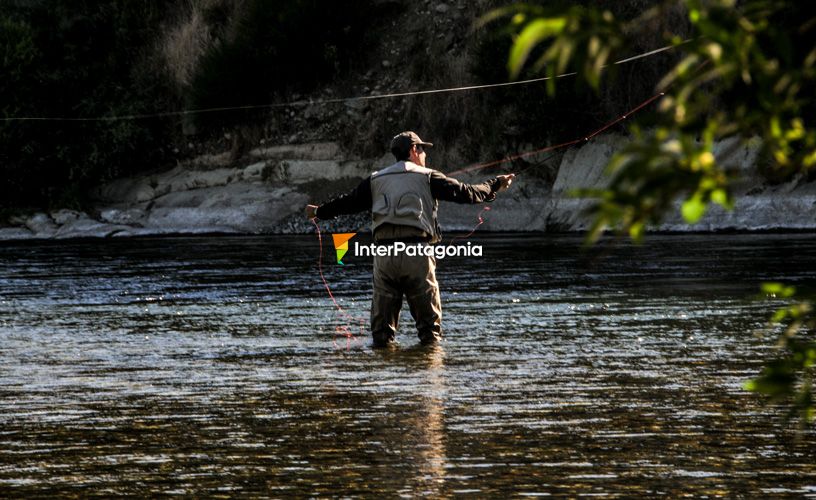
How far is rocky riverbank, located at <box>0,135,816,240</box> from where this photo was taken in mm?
25203

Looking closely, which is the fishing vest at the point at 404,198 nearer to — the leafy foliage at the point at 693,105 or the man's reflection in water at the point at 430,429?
the man's reflection in water at the point at 430,429

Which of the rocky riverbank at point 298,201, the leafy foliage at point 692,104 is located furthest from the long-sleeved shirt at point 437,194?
the rocky riverbank at point 298,201

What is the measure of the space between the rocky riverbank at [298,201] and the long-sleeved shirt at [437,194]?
13281 millimetres

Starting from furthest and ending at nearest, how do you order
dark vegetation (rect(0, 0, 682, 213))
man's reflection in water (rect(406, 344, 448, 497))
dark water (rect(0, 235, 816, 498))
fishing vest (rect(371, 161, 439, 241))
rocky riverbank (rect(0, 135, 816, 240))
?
dark vegetation (rect(0, 0, 682, 213)) < rocky riverbank (rect(0, 135, 816, 240)) < fishing vest (rect(371, 161, 439, 241)) < dark water (rect(0, 235, 816, 498)) < man's reflection in water (rect(406, 344, 448, 497))

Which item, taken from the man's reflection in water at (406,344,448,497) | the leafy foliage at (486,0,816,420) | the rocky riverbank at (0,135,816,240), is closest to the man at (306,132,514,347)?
the man's reflection in water at (406,344,448,497)

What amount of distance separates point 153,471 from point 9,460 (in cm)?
78

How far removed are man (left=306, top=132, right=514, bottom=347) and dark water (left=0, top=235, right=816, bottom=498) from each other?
388 mm

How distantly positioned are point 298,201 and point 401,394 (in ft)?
68.6

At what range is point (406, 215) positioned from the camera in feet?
34.6

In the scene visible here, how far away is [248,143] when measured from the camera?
32.8 m

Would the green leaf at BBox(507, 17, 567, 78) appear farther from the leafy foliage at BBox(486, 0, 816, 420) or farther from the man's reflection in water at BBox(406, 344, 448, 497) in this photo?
the man's reflection in water at BBox(406, 344, 448, 497)

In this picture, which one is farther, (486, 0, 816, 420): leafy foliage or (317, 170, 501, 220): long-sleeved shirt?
(317, 170, 501, 220): long-sleeved shirt

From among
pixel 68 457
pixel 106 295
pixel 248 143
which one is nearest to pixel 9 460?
pixel 68 457

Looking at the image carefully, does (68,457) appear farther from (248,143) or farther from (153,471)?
(248,143)
